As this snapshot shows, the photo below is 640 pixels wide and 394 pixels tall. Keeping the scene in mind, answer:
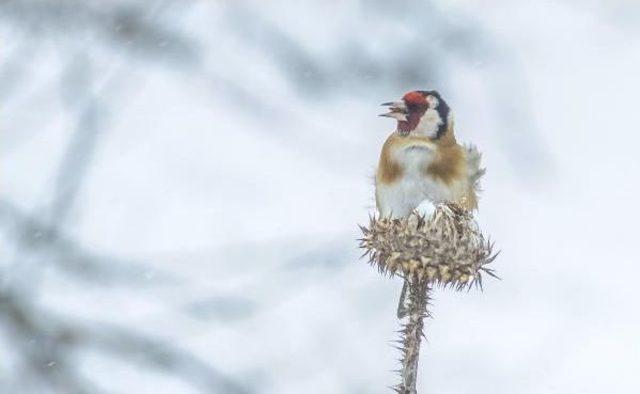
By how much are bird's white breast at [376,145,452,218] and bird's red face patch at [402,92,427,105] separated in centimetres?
26

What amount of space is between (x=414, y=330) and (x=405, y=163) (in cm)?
198

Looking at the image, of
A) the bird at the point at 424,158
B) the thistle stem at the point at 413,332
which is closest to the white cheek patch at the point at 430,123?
the bird at the point at 424,158

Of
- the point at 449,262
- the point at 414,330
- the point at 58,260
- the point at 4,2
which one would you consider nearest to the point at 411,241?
the point at 449,262

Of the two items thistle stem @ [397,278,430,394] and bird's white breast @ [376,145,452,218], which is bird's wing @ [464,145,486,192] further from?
thistle stem @ [397,278,430,394]

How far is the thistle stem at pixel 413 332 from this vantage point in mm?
1762

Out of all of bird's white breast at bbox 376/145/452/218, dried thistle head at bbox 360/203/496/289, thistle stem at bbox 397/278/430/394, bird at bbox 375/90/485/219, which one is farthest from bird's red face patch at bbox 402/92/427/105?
thistle stem at bbox 397/278/430/394

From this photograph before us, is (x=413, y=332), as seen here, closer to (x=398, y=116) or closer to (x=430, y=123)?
(x=398, y=116)

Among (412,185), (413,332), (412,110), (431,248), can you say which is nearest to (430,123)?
(412,110)

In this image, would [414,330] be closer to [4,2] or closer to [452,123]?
[4,2]

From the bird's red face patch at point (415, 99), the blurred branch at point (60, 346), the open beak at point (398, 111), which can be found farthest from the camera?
the bird's red face patch at point (415, 99)

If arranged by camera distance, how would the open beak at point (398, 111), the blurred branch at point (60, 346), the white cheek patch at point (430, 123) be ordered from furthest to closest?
the white cheek patch at point (430, 123), the open beak at point (398, 111), the blurred branch at point (60, 346)

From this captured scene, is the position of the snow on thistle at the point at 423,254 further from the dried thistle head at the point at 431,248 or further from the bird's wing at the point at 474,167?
the bird's wing at the point at 474,167

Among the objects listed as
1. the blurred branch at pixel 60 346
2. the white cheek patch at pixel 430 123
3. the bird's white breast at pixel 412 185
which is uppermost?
the white cheek patch at pixel 430 123

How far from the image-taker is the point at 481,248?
7.17ft
